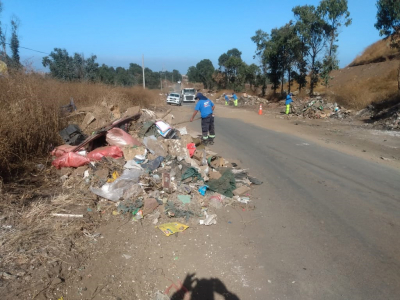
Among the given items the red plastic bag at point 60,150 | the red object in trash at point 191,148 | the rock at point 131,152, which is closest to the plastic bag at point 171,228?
the rock at point 131,152

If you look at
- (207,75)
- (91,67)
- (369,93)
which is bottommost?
(369,93)

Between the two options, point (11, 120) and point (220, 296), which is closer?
point (220, 296)

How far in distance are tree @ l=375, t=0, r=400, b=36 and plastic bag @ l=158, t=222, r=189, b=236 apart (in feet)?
61.3

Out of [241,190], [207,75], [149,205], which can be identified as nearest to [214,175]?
[241,190]

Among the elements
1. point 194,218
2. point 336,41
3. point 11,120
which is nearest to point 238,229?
point 194,218

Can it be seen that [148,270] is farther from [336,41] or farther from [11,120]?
[336,41]

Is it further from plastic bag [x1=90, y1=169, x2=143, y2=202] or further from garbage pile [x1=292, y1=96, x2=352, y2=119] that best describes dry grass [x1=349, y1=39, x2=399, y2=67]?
plastic bag [x1=90, y1=169, x2=143, y2=202]

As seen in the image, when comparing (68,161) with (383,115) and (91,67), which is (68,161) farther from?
(91,67)

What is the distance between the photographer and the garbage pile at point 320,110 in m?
18.0

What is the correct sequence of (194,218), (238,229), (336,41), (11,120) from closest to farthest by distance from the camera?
1. (238,229)
2. (194,218)
3. (11,120)
4. (336,41)

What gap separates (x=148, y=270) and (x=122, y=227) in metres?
1.12

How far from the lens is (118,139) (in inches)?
272

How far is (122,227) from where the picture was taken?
Answer: 13.9 ft

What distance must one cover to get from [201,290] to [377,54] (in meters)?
42.5
